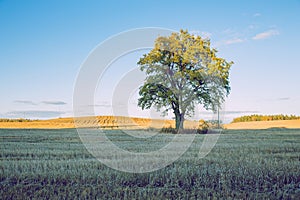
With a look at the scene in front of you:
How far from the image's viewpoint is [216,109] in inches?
1312

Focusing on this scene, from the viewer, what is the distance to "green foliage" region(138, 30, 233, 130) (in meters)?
31.8

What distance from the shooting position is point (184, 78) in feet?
106

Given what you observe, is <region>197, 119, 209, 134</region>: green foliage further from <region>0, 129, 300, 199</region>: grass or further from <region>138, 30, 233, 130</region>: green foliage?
<region>0, 129, 300, 199</region>: grass

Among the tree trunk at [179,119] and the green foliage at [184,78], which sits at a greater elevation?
the green foliage at [184,78]

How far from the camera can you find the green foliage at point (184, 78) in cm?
3184

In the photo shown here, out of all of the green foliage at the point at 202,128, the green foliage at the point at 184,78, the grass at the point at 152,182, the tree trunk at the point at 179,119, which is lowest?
the grass at the point at 152,182

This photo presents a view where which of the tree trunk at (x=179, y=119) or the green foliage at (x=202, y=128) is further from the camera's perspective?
the tree trunk at (x=179, y=119)

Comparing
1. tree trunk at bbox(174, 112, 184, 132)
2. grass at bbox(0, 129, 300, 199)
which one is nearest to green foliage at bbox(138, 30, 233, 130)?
tree trunk at bbox(174, 112, 184, 132)

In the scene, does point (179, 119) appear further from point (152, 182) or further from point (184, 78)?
point (152, 182)

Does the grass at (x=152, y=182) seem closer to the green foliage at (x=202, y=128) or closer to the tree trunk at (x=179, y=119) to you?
the green foliage at (x=202, y=128)

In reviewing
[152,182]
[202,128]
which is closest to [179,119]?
[202,128]

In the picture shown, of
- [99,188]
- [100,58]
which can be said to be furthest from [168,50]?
[99,188]

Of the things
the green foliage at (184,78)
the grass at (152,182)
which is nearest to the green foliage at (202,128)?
the green foliage at (184,78)

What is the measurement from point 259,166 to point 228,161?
1020 millimetres
